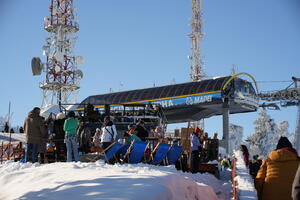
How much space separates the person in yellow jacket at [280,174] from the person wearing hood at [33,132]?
6871 millimetres

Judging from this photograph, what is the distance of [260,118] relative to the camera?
72438mm

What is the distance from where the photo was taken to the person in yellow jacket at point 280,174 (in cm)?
532

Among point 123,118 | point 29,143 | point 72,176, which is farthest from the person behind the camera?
point 123,118

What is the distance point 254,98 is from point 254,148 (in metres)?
32.6

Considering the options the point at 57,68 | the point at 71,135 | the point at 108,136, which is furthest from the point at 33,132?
the point at 57,68

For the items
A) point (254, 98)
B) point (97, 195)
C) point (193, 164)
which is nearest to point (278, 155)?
point (97, 195)

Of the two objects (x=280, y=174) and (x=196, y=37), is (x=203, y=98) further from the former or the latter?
(x=280, y=174)

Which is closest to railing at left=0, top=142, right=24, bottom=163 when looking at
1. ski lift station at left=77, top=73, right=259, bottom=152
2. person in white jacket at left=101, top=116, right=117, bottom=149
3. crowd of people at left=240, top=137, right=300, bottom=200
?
→ person in white jacket at left=101, top=116, right=117, bottom=149

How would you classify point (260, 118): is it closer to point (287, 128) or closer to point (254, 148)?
point (254, 148)

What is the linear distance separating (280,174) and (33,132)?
7.19m

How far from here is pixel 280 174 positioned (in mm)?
5375

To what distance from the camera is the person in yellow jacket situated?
5.32 m

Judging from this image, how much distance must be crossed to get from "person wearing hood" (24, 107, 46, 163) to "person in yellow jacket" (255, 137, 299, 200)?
687cm

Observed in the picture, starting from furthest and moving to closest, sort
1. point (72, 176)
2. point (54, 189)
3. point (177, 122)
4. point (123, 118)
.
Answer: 1. point (177, 122)
2. point (123, 118)
3. point (72, 176)
4. point (54, 189)
